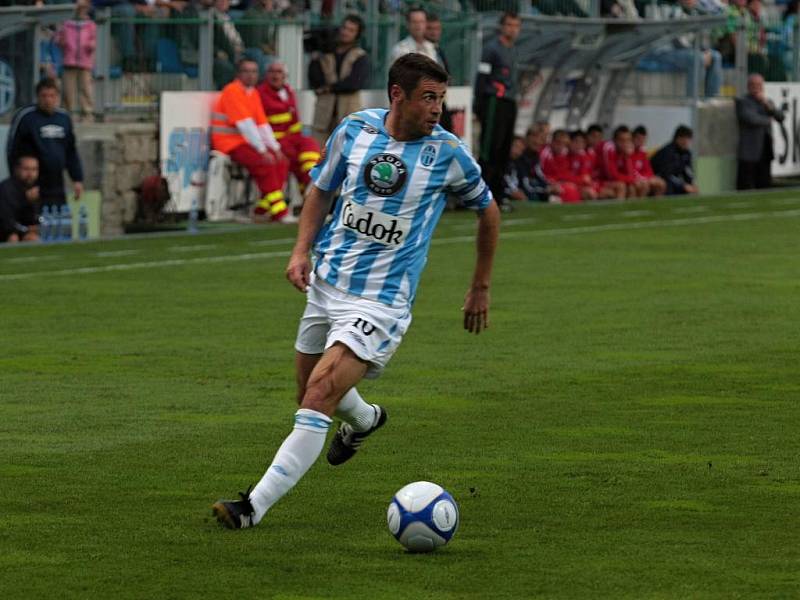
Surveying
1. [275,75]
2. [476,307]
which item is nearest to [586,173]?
[275,75]

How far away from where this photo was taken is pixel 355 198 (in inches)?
306

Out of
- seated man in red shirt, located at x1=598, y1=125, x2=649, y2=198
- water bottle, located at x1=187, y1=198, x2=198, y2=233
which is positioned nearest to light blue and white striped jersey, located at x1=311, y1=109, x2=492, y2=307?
water bottle, located at x1=187, y1=198, x2=198, y2=233

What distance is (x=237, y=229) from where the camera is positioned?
22.2m

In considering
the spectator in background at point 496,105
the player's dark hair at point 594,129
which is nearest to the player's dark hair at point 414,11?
the spectator in background at point 496,105

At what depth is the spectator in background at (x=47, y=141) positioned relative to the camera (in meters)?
19.5

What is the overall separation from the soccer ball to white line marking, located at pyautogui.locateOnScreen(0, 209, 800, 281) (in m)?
10.3

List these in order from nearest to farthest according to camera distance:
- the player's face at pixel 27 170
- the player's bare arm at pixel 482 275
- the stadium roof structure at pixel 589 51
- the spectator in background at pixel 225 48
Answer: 1. the player's bare arm at pixel 482 275
2. the player's face at pixel 27 170
3. the spectator in background at pixel 225 48
4. the stadium roof structure at pixel 589 51

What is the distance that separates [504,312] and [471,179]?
7.25m

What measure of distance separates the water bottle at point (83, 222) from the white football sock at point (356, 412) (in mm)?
12617

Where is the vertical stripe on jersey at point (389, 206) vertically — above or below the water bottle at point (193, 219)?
above

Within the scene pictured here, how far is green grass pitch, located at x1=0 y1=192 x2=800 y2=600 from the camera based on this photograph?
6906 mm

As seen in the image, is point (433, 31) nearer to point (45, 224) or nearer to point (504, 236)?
point (504, 236)

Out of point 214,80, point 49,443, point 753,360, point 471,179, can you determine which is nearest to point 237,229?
point 214,80

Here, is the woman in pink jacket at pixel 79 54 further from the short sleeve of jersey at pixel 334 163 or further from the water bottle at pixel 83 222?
the short sleeve of jersey at pixel 334 163
